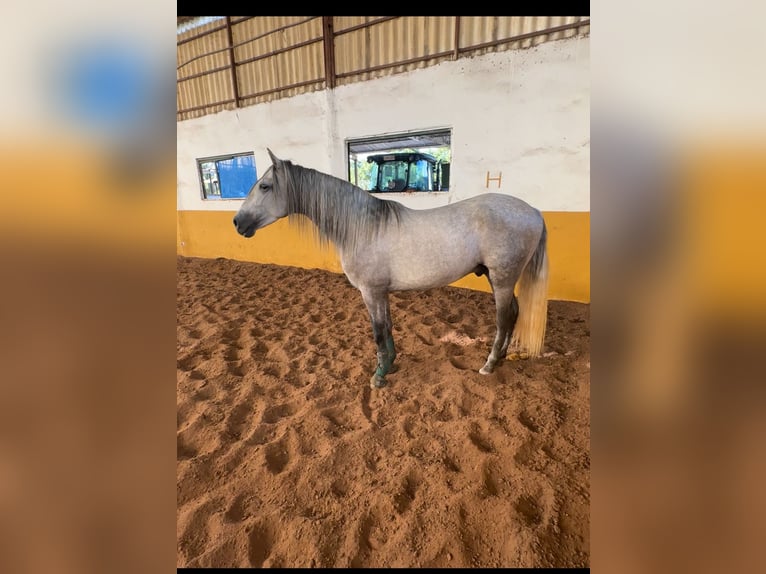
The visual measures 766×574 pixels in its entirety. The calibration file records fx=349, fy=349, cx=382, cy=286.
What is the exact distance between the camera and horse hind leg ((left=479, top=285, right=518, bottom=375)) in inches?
90.4

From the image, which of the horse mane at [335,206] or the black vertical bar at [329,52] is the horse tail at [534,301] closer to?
the horse mane at [335,206]

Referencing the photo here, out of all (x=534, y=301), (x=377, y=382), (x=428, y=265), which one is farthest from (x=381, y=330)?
(x=534, y=301)

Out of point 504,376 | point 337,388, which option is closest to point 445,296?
point 504,376

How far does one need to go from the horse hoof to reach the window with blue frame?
4.83 meters

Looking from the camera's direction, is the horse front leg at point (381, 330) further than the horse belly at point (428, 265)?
Yes

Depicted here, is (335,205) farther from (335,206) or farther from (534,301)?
(534,301)

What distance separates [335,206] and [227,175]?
500 centimetres

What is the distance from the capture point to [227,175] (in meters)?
6.26

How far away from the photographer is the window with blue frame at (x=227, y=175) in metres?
5.99
